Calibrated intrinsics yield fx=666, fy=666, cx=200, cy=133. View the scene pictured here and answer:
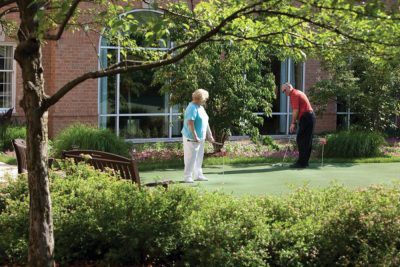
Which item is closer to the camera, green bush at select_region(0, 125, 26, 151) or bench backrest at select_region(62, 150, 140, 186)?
bench backrest at select_region(62, 150, 140, 186)

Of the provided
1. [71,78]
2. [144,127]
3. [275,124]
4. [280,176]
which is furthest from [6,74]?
[275,124]

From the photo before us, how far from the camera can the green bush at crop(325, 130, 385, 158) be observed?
55.5 feet

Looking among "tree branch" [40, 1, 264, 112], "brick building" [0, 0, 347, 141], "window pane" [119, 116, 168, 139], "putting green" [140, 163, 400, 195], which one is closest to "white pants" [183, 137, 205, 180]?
"putting green" [140, 163, 400, 195]

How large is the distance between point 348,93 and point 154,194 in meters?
13.5

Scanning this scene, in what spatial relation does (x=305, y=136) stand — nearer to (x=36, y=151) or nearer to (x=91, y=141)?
(x=91, y=141)

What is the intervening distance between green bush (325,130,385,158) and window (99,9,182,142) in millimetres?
4573

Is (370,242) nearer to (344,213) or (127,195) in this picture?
(344,213)

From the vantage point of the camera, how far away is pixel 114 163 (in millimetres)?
8188

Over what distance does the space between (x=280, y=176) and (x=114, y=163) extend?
5596 mm

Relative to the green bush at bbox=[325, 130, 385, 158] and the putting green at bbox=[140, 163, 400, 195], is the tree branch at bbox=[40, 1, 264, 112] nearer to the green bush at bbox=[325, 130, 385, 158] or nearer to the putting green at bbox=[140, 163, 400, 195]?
the putting green at bbox=[140, 163, 400, 195]

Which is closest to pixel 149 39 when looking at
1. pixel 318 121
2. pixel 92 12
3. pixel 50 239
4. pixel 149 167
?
pixel 50 239

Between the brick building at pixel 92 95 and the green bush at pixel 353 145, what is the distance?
4.36 metres

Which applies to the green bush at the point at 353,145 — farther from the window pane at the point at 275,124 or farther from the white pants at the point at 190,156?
the white pants at the point at 190,156

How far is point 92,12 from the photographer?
9.48 meters
